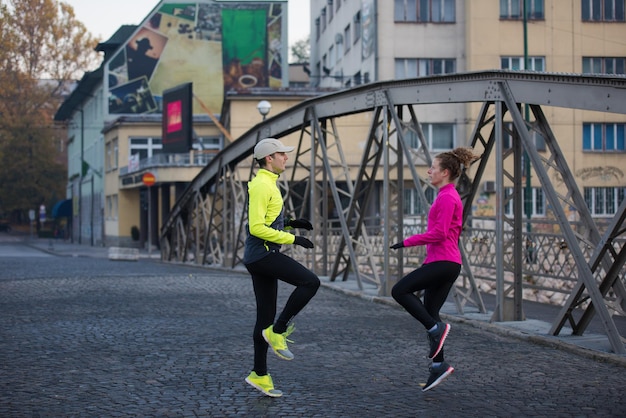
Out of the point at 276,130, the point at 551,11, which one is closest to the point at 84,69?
the point at 551,11

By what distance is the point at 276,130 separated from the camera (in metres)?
20.8

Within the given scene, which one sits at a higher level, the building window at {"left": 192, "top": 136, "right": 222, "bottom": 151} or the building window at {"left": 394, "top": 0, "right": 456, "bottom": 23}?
the building window at {"left": 394, "top": 0, "right": 456, "bottom": 23}

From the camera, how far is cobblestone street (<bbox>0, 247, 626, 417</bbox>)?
285 inches

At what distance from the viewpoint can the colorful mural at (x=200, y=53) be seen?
59969 mm

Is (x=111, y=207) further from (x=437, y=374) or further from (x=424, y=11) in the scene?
(x=437, y=374)

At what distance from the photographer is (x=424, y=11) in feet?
155

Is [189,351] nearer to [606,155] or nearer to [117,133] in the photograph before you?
[606,155]

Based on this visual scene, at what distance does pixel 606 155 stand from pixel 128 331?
3861 centimetres

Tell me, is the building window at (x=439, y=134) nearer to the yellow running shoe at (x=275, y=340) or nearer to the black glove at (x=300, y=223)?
the black glove at (x=300, y=223)

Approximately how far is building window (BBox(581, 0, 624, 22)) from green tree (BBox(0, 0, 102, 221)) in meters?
37.4

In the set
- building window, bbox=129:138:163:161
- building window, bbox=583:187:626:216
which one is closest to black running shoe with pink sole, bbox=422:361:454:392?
building window, bbox=583:187:626:216

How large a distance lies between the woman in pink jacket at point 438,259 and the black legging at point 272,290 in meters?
0.75

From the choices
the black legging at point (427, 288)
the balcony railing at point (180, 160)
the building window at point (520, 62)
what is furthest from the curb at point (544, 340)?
the balcony railing at point (180, 160)

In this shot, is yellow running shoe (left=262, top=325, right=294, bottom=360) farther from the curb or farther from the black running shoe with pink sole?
the curb
